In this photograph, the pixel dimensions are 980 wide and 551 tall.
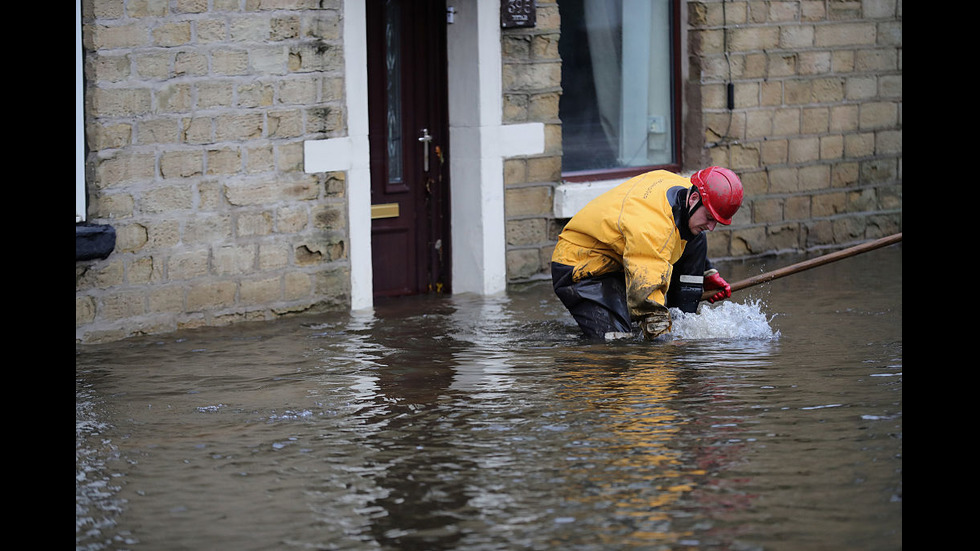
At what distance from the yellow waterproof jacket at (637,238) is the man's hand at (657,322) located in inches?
1.8

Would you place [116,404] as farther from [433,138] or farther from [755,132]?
[755,132]

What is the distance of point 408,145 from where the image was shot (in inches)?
410

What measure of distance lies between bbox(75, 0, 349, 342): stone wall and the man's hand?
278 centimetres

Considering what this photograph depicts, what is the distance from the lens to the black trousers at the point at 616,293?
8.34 meters

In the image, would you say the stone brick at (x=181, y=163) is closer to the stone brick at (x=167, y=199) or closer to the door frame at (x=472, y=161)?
the stone brick at (x=167, y=199)

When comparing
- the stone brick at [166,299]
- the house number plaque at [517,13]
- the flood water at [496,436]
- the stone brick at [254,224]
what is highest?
the house number plaque at [517,13]

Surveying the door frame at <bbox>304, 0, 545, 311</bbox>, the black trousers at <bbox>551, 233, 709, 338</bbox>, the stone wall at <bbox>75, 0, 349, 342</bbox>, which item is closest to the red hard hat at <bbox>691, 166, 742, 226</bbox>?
the black trousers at <bbox>551, 233, 709, 338</bbox>

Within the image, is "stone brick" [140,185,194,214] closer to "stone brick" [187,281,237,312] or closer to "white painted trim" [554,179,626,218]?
"stone brick" [187,281,237,312]

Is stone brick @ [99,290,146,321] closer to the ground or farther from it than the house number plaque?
closer to the ground

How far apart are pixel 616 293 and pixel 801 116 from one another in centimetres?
451

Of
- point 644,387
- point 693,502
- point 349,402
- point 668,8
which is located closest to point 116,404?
point 349,402

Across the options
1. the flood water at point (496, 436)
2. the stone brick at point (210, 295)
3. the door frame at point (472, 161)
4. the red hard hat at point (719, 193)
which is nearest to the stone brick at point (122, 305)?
the flood water at point (496, 436)

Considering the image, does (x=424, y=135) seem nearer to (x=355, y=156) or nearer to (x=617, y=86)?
(x=355, y=156)

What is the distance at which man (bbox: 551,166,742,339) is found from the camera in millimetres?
7758
